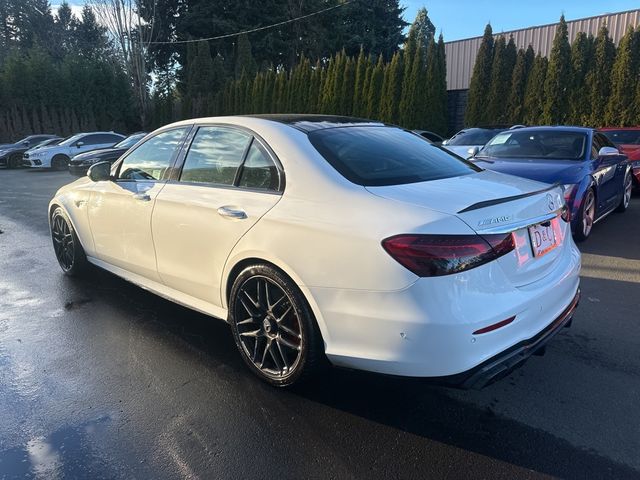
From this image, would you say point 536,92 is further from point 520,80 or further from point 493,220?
point 493,220

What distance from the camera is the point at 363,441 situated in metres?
2.54

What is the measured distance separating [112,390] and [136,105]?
33974 millimetres

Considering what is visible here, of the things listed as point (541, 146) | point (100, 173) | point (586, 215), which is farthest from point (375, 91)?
point (100, 173)

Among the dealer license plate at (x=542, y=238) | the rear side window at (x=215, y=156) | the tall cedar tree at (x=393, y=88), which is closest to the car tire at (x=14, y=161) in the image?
the tall cedar tree at (x=393, y=88)

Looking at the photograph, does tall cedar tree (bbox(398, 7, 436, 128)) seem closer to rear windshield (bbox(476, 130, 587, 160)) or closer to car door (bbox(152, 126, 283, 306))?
rear windshield (bbox(476, 130, 587, 160))

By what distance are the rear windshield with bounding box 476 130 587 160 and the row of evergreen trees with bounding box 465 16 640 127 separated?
976 cm

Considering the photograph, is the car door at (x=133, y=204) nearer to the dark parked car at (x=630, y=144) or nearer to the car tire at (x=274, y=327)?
the car tire at (x=274, y=327)

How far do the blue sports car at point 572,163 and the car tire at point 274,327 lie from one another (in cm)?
415

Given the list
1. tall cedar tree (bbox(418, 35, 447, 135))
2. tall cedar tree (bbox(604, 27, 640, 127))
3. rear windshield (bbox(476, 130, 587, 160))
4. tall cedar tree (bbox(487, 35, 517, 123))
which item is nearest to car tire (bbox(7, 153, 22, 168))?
tall cedar tree (bbox(418, 35, 447, 135))

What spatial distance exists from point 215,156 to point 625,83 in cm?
1529

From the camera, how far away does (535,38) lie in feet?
70.5

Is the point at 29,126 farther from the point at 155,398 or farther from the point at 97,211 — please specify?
the point at 155,398

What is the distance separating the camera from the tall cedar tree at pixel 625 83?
47.8 ft

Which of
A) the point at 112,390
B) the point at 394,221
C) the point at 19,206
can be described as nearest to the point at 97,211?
the point at 112,390
